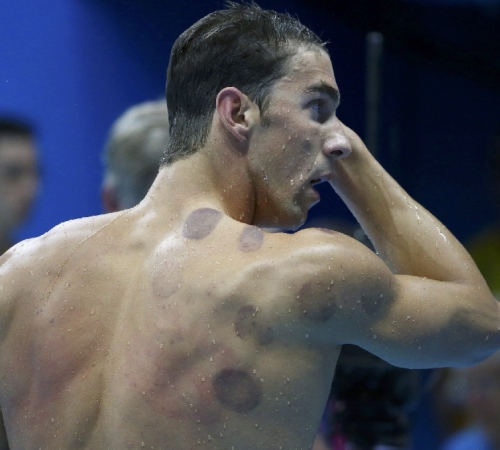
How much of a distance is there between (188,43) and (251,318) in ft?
1.60

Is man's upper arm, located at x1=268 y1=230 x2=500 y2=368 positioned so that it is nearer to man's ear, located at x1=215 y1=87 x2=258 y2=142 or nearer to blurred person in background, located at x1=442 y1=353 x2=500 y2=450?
man's ear, located at x1=215 y1=87 x2=258 y2=142

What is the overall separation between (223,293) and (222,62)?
0.39 m

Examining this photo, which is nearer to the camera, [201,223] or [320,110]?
[201,223]

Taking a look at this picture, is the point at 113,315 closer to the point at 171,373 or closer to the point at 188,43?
the point at 171,373

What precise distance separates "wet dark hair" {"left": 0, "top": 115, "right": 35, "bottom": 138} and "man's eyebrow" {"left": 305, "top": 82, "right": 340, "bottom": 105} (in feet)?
3.39

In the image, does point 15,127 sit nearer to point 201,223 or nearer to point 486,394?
point 201,223

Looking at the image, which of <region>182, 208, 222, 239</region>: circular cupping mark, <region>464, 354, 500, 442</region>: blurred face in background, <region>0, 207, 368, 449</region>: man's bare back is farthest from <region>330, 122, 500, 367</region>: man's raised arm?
<region>464, 354, 500, 442</region>: blurred face in background

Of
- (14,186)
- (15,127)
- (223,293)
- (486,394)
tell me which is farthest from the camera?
(486,394)

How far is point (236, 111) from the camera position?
3.96 feet

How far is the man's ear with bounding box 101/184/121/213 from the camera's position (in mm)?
1848

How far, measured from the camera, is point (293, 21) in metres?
1.29

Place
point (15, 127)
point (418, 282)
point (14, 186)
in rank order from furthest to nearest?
1. point (15, 127)
2. point (14, 186)
3. point (418, 282)

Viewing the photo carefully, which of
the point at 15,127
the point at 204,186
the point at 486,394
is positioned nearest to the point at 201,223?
the point at 204,186

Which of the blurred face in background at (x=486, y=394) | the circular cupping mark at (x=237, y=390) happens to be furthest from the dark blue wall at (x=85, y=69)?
the circular cupping mark at (x=237, y=390)
